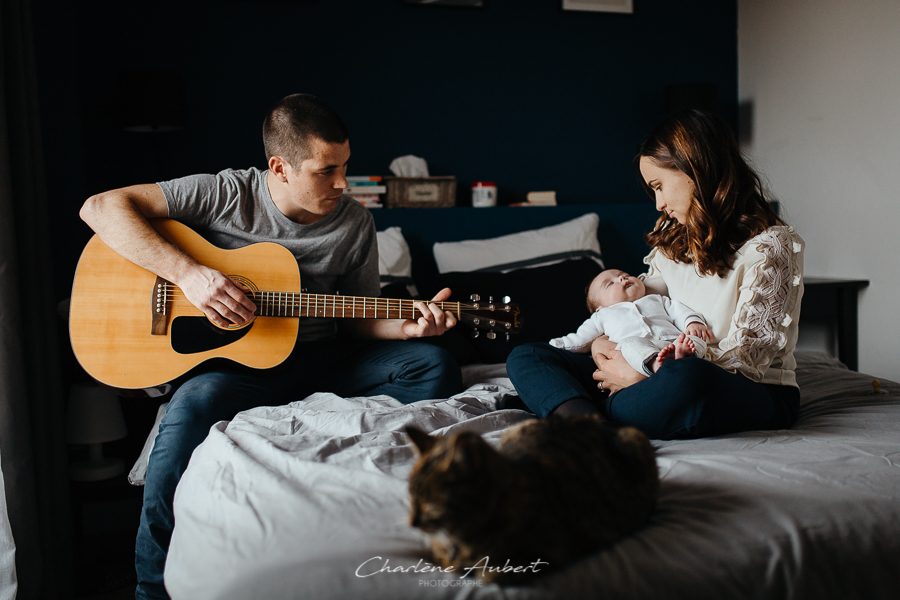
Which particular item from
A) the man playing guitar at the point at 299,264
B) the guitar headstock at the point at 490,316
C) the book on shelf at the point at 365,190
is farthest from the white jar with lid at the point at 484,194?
the guitar headstock at the point at 490,316

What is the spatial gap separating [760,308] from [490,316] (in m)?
0.67

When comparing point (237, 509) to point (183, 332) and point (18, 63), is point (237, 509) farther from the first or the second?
point (18, 63)

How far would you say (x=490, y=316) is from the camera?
66.4 inches

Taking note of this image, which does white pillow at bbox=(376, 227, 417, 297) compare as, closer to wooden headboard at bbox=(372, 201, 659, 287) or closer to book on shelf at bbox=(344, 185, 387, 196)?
wooden headboard at bbox=(372, 201, 659, 287)

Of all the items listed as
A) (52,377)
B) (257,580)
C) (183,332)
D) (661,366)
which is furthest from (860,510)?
(52,377)

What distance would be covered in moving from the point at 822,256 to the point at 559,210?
1.32 metres

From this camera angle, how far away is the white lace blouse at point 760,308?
1.30m

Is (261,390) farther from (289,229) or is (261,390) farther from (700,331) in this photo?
(700,331)

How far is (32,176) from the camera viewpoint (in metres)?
1.50

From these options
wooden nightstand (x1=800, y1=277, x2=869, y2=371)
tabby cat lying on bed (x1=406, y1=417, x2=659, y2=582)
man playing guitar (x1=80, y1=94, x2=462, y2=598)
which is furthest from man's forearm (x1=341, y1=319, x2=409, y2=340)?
wooden nightstand (x1=800, y1=277, x2=869, y2=371)

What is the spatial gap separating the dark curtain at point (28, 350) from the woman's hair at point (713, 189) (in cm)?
154

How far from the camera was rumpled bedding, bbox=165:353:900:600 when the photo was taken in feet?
2.35

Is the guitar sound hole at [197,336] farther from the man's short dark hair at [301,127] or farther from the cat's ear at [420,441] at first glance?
the cat's ear at [420,441]

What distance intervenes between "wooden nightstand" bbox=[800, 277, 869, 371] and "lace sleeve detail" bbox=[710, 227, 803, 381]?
1529mm
